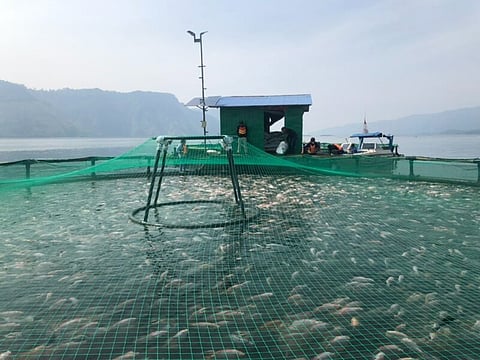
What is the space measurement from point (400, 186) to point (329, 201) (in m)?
5.24

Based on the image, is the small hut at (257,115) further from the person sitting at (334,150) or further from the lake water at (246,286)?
the lake water at (246,286)

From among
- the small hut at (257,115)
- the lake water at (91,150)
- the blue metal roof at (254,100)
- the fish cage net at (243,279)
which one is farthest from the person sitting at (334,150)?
the lake water at (91,150)

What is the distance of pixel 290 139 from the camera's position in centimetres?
2520

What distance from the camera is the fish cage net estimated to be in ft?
15.3

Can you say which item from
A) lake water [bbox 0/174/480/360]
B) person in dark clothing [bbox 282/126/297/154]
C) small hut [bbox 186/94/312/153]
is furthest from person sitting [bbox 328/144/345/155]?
lake water [bbox 0/174/480/360]

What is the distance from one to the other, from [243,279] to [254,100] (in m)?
21.6

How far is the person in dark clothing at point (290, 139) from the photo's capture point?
25.1 metres

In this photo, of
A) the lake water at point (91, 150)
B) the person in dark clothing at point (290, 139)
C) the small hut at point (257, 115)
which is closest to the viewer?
the person in dark clothing at point (290, 139)

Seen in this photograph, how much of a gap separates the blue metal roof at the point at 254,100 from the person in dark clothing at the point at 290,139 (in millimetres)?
1789

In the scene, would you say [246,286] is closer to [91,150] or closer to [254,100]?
[254,100]

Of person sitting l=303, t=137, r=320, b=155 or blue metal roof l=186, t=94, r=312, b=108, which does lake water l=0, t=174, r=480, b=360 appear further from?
blue metal roof l=186, t=94, r=312, b=108

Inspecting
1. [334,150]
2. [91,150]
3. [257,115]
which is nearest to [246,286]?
[257,115]

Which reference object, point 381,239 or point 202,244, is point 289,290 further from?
point 381,239

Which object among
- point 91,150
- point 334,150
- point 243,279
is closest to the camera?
point 243,279
